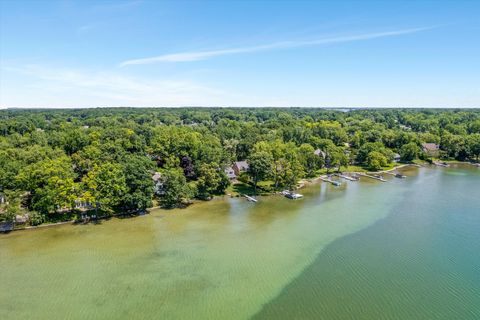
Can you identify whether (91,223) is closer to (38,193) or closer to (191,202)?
(38,193)

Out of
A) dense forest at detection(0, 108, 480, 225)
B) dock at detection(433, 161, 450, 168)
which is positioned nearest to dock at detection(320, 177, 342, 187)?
dense forest at detection(0, 108, 480, 225)

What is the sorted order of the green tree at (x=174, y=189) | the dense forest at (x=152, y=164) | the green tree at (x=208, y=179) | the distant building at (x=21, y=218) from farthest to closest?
the green tree at (x=208, y=179), the green tree at (x=174, y=189), the dense forest at (x=152, y=164), the distant building at (x=21, y=218)

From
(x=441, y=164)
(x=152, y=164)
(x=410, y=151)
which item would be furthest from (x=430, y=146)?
(x=152, y=164)

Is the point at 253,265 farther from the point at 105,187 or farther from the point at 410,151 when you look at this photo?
the point at 410,151

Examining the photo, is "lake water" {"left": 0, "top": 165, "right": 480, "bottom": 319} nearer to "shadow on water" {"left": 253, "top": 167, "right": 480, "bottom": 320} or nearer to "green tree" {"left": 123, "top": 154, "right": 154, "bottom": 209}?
"shadow on water" {"left": 253, "top": 167, "right": 480, "bottom": 320}

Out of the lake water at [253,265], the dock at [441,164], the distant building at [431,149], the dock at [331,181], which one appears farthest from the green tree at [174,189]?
the distant building at [431,149]

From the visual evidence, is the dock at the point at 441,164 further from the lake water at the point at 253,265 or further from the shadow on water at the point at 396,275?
the shadow on water at the point at 396,275
